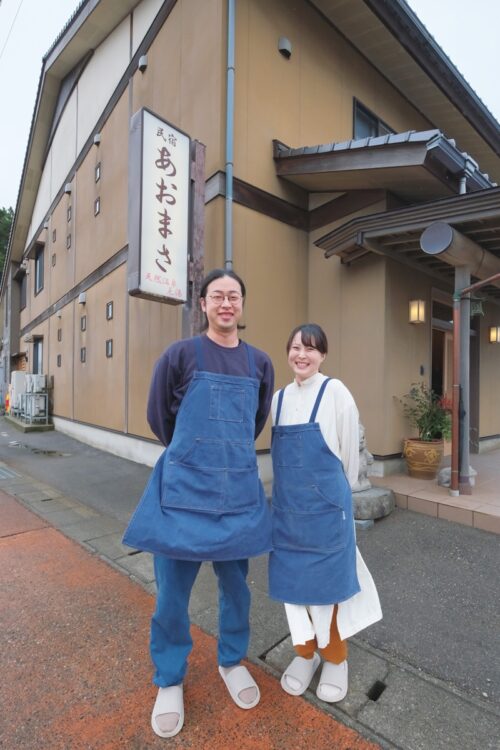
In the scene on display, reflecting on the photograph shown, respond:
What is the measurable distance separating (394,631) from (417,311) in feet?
13.6

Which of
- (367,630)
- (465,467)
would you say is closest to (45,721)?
(367,630)

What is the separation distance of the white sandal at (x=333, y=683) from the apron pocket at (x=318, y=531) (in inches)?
24.2

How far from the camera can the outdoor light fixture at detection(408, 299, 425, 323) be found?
5559mm

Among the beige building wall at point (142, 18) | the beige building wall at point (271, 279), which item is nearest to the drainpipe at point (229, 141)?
the beige building wall at point (271, 279)

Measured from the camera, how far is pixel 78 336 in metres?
9.96

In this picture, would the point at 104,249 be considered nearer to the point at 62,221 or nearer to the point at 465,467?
the point at 62,221

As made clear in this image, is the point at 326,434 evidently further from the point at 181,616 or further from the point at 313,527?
the point at 181,616

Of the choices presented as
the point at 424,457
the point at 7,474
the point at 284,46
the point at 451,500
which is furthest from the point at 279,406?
the point at 284,46

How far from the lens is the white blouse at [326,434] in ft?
6.31

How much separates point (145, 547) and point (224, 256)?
13.6 ft

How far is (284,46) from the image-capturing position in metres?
5.82

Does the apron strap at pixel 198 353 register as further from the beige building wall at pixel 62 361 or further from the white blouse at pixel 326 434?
the beige building wall at pixel 62 361

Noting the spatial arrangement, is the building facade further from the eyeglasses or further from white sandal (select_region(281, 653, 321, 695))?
white sandal (select_region(281, 653, 321, 695))

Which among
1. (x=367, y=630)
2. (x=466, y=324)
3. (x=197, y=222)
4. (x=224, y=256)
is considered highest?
(x=197, y=222)
